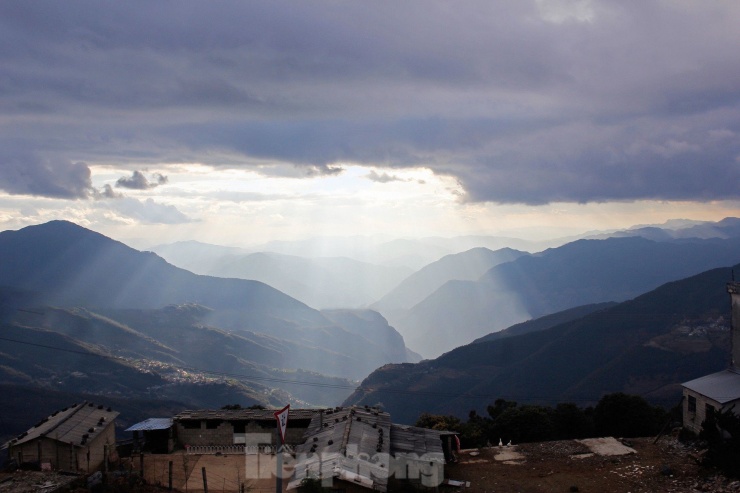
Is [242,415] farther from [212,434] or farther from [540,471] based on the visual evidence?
[540,471]

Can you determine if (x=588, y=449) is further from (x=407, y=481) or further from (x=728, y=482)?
(x=407, y=481)

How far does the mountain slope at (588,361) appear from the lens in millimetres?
128500

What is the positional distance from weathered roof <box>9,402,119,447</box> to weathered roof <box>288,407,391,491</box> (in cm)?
981

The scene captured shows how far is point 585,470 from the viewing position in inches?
1111

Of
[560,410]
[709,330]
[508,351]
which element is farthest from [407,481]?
[508,351]

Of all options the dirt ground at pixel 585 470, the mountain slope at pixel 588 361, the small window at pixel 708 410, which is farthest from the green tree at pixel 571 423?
the mountain slope at pixel 588 361

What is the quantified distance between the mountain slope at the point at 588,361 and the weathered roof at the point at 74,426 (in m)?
98.7

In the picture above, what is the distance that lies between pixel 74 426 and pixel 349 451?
1344cm

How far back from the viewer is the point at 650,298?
181750 millimetres

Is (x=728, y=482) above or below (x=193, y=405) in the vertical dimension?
above

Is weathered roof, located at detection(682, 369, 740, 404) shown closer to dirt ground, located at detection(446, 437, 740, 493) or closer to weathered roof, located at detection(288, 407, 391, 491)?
dirt ground, located at detection(446, 437, 740, 493)

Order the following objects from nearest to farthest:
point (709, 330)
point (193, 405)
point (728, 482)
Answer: point (728, 482) → point (709, 330) → point (193, 405)

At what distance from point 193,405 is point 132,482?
14962 cm

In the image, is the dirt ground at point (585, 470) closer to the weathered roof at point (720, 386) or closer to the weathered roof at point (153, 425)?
the weathered roof at point (720, 386)
